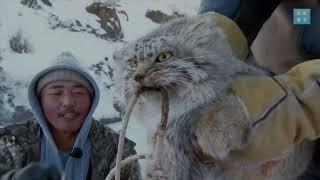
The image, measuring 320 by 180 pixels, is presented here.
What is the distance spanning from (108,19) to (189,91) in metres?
4.43

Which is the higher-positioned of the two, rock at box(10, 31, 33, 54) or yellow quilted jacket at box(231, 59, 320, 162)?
yellow quilted jacket at box(231, 59, 320, 162)

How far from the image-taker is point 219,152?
0.77m

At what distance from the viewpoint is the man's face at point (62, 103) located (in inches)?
64.9

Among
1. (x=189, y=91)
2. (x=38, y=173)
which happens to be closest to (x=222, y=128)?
(x=189, y=91)

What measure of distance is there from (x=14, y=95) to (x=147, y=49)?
346 centimetres

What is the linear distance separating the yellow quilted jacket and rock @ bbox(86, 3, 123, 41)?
4.07 metres

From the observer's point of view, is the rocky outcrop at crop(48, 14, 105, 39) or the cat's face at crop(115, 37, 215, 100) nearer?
the cat's face at crop(115, 37, 215, 100)

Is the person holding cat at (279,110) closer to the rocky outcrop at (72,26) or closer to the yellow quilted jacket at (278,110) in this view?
the yellow quilted jacket at (278,110)

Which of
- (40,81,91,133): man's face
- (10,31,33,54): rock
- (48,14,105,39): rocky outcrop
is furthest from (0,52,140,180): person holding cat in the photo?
(48,14,105,39): rocky outcrop

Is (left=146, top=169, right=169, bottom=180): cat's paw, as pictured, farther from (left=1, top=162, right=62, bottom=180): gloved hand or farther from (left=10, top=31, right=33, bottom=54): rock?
(left=10, top=31, right=33, bottom=54): rock

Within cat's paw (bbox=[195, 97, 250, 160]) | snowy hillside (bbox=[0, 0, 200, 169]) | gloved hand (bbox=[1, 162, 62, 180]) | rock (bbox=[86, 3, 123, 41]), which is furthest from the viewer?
rock (bbox=[86, 3, 123, 41])

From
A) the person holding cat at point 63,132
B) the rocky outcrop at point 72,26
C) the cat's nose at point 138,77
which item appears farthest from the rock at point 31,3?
the cat's nose at point 138,77

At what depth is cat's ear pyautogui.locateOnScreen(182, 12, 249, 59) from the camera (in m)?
0.81

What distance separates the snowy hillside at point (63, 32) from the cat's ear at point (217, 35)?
2.98 metres
